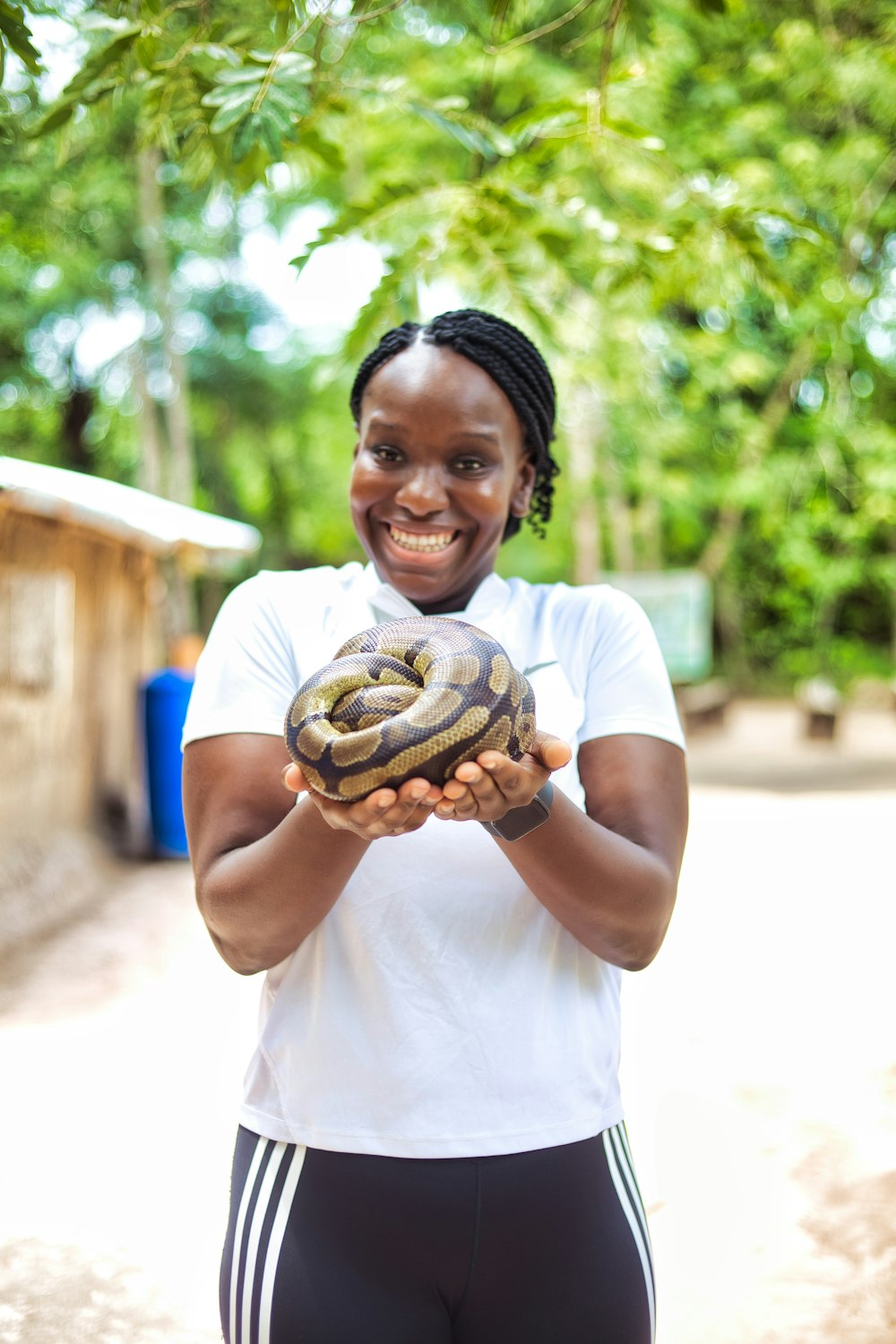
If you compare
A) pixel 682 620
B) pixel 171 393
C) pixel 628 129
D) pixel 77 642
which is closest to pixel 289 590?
pixel 628 129

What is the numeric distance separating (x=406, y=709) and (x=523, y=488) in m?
0.69

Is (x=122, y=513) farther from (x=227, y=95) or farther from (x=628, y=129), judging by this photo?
(x=227, y=95)

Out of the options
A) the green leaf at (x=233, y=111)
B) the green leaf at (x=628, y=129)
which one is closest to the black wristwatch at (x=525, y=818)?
the green leaf at (x=233, y=111)

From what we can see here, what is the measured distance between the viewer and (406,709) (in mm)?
1639

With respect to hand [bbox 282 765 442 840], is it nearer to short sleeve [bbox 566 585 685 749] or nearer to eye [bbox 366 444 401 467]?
short sleeve [bbox 566 585 685 749]

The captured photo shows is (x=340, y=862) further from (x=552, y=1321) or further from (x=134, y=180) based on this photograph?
(x=134, y=180)

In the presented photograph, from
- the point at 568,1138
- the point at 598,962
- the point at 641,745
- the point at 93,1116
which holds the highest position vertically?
the point at 641,745

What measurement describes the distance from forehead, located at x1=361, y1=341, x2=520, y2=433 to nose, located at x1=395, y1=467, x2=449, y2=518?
0.09 meters

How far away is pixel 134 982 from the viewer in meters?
7.61

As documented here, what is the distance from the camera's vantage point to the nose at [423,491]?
6.16ft

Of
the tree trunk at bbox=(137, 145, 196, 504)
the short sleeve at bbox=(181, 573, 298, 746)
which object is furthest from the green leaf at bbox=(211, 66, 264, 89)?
the tree trunk at bbox=(137, 145, 196, 504)

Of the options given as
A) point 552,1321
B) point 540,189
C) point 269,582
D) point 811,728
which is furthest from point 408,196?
point 811,728

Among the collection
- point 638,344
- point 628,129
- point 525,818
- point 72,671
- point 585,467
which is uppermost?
point 638,344

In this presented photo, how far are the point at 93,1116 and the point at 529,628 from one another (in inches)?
180
